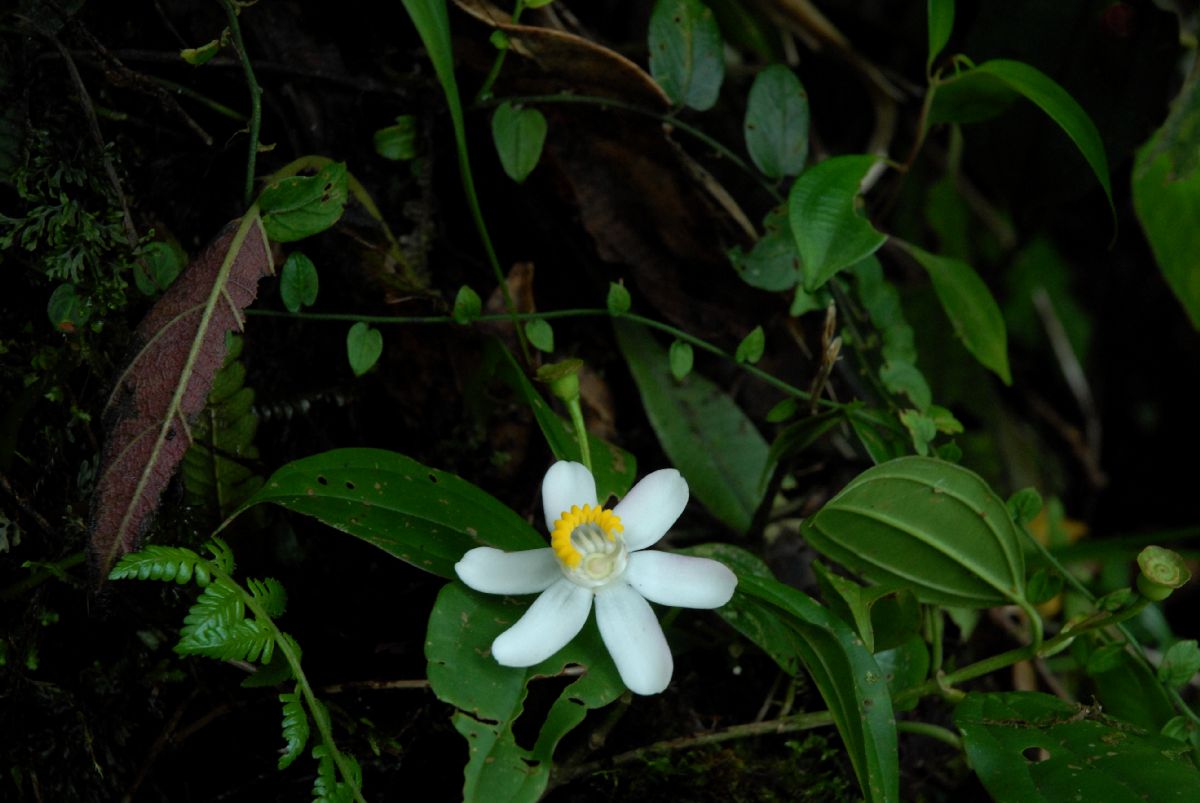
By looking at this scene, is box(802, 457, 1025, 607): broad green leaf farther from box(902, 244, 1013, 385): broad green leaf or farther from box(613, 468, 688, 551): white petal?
box(902, 244, 1013, 385): broad green leaf

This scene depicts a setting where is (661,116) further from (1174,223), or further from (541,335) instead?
(1174,223)

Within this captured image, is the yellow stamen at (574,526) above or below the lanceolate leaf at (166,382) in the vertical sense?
below

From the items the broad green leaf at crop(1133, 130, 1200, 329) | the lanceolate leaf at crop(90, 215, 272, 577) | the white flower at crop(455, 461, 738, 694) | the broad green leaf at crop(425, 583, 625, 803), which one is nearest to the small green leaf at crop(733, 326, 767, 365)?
the white flower at crop(455, 461, 738, 694)

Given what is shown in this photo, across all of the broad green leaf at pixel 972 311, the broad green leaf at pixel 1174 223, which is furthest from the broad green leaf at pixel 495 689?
the broad green leaf at pixel 1174 223

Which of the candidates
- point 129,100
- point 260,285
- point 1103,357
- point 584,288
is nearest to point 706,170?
point 584,288

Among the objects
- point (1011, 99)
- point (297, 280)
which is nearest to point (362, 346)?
point (297, 280)

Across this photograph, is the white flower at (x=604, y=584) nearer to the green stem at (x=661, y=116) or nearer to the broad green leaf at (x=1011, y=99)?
the green stem at (x=661, y=116)

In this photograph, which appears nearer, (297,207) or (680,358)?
(297,207)
